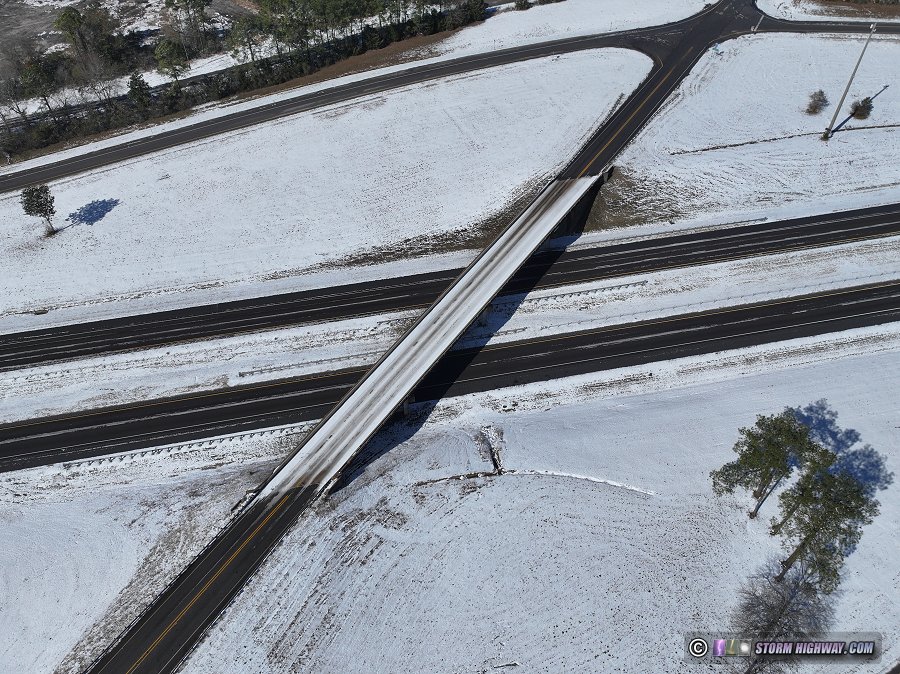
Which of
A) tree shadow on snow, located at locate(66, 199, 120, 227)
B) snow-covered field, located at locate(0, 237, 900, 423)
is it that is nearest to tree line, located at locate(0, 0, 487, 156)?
tree shadow on snow, located at locate(66, 199, 120, 227)

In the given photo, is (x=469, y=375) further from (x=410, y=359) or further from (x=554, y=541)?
(x=554, y=541)

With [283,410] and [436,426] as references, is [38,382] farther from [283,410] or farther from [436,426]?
[436,426]

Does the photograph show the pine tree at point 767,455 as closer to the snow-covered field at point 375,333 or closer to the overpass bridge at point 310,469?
the snow-covered field at point 375,333

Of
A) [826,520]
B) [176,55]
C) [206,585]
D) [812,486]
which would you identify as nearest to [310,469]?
[206,585]

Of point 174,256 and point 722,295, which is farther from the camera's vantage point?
point 174,256

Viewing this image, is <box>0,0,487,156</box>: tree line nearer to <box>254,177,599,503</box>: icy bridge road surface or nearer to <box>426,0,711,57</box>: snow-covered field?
<box>426,0,711,57</box>: snow-covered field

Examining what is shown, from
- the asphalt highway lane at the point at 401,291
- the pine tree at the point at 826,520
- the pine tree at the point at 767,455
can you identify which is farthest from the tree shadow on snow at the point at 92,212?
the pine tree at the point at 826,520

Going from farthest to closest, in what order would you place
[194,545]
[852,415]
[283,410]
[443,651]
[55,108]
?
[55,108] → [283,410] → [852,415] → [194,545] → [443,651]

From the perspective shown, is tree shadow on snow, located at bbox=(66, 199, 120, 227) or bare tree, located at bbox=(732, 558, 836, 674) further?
tree shadow on snow, located at bbox=(66, 199, 120, 227)

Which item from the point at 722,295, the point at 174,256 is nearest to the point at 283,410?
the point at 174,256
